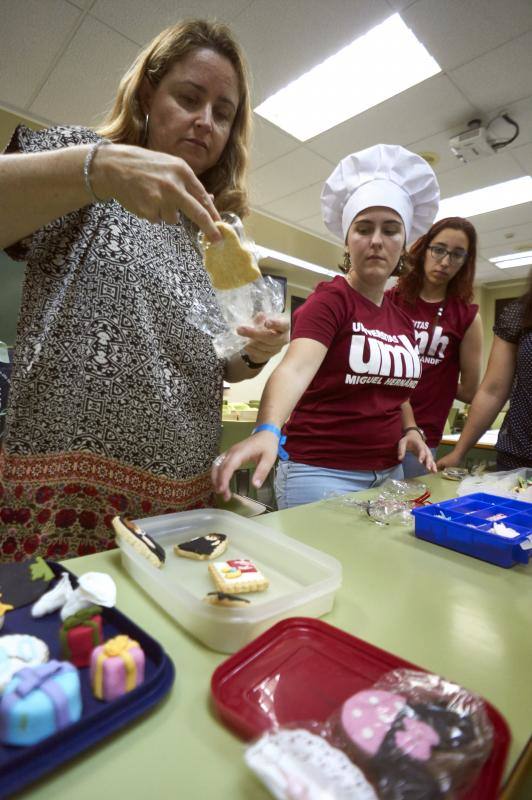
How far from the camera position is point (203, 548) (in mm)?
644

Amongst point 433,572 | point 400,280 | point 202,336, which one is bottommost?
point 433,572

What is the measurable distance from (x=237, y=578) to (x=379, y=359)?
0.81 meters

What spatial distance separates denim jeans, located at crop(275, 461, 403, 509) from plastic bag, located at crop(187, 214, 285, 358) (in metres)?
0.45

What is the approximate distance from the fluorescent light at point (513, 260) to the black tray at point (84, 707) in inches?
266

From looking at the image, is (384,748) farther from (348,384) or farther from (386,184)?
(386,184)

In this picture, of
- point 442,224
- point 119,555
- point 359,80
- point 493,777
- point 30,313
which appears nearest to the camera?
point 493,777

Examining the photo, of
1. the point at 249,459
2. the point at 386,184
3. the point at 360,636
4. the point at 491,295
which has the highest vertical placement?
the point at 491,295

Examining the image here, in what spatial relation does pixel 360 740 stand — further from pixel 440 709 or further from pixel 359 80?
pixel 359 80

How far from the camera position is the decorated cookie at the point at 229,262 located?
778 mm

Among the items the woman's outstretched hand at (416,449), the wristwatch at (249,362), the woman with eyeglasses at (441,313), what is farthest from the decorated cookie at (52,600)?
the woman with eyeglasses at (441,313)

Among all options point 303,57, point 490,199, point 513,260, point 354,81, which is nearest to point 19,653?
point 303,57

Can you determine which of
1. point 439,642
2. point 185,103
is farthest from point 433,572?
point 185,103

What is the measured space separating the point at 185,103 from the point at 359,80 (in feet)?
6.64

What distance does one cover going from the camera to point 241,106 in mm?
989
